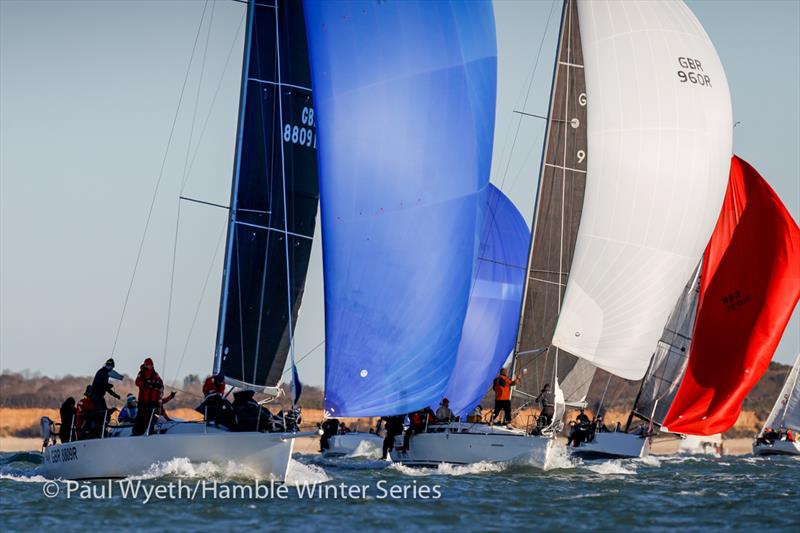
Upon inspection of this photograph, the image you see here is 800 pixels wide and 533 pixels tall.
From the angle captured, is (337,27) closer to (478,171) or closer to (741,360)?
(478,171)

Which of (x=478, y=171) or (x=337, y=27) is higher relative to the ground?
(x=337, y=27)

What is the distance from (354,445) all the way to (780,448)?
16.4 metres

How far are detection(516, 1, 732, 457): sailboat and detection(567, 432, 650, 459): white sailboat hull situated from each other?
2623mm

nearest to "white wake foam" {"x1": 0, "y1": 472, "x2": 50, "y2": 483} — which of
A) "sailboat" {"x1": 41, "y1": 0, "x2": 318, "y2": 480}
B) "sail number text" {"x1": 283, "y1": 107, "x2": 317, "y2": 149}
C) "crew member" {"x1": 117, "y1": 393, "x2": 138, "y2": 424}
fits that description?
"sailboat" {"x1": 41, "y1": 0, "x2": 318, "y2": 480}

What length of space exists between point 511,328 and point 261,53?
13925 mm

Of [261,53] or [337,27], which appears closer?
[337,27]

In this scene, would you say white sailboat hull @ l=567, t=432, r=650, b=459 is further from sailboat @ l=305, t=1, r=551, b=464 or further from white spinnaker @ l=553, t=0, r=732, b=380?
sailboat @ l=305, t=1, r=551, b=464

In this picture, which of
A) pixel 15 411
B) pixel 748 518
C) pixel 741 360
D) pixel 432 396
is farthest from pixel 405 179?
pixel 15 411

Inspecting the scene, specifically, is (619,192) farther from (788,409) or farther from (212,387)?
(788,409)

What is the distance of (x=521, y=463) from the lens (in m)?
29.5

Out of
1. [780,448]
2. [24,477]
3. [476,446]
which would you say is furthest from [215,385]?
[780,448]

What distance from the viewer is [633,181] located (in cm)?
3316

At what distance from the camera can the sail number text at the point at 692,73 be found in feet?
111

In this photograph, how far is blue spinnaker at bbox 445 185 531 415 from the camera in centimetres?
3684
